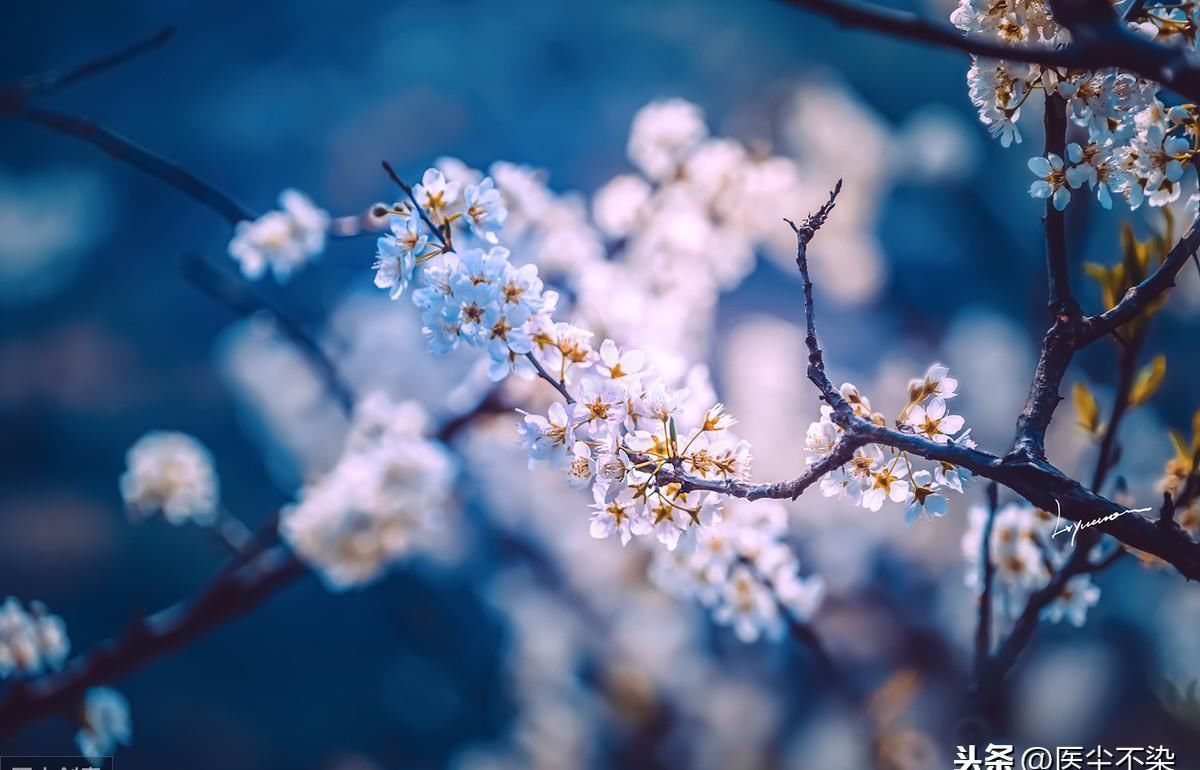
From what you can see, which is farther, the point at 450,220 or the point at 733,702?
the point at 733,702

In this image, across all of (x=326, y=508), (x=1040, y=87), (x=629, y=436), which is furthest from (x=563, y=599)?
(x=1040, y=87)

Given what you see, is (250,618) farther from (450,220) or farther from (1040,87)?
(1040,87)

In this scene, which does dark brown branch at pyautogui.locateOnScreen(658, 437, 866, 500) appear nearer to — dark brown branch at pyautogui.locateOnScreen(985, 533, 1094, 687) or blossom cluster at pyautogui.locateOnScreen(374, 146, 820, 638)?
blossom cluster at pyautogui.locateOnScreen(374, 146, 820, 638)

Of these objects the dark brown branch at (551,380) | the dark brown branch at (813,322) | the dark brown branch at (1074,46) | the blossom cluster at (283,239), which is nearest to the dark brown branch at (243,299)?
the blossom cluster at (283,239)

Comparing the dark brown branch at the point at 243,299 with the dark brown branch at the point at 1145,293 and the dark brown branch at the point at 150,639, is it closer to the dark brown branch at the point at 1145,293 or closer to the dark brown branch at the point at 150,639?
the dark brown branch at the point at 150,639

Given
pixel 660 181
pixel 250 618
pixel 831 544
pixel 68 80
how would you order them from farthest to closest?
pixel 831 544
pixel 250 618
pixel 660 181
pixel 68 80

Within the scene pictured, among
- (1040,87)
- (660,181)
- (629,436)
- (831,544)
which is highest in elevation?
(660,181)

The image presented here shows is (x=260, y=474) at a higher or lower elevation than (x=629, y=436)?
higher
